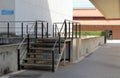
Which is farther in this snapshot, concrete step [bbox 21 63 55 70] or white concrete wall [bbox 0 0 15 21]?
white concrete wall [bbox 0 0 15 21]

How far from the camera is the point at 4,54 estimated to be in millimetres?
14383

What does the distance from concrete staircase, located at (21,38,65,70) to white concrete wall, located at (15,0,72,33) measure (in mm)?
11941

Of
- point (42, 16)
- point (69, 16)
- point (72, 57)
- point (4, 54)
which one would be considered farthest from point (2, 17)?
point (69, 16)

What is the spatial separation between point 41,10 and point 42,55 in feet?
67.9

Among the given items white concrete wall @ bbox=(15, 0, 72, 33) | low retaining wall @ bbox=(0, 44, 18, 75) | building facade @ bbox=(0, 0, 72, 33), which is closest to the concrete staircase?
low retaining wall @ bbox=(0, 44, 18, 75)

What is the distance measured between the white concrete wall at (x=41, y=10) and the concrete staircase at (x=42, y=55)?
11.9 m

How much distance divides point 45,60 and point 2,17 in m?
13.9

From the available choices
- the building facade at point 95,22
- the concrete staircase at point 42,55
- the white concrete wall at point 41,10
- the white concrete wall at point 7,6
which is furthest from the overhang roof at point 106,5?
the building facade at point 95,22

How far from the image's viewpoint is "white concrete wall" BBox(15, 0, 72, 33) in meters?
31.0

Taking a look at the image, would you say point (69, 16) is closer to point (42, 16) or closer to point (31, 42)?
point (42, 16)

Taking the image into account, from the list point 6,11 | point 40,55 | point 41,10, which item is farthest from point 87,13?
point 40,55

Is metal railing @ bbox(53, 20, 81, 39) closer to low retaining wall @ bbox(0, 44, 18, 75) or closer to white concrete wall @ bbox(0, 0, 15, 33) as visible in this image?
low retaining wall @ bbox(0, 44, 18, 75)

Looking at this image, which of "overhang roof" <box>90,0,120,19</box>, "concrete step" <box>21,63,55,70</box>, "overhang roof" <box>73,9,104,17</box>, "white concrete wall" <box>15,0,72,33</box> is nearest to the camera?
"concrete step" <box>21,63,55,70</box>

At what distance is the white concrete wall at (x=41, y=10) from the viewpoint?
102ft
